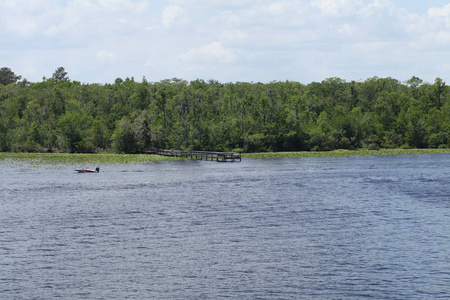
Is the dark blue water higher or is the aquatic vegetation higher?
the aquatic vegetation

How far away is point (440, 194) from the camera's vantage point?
6738cm

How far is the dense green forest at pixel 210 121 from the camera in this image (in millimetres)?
153500

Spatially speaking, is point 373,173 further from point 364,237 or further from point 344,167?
point 364,237

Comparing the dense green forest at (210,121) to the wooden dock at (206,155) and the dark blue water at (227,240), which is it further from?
the dark blue water at (227,240)

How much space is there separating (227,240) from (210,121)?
4596 inches

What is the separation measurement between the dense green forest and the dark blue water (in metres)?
72.0

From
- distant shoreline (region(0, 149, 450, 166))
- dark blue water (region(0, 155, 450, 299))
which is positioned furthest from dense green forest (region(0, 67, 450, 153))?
dark blue water (region(0, 155, 450, 299))

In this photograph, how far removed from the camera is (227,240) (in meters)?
43.2

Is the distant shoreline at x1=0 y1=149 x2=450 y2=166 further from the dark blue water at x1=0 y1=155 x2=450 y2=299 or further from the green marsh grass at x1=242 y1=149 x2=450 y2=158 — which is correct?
the dark blue water at x1=0 y1=155 x2=450 y2=299

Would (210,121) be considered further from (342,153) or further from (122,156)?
(342,153)

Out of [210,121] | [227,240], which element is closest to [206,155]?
[210,121]

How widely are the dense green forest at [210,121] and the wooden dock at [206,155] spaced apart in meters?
10.5

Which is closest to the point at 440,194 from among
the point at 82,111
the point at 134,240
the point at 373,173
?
the point at 373,173

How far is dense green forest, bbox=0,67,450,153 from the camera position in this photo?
154 metres
